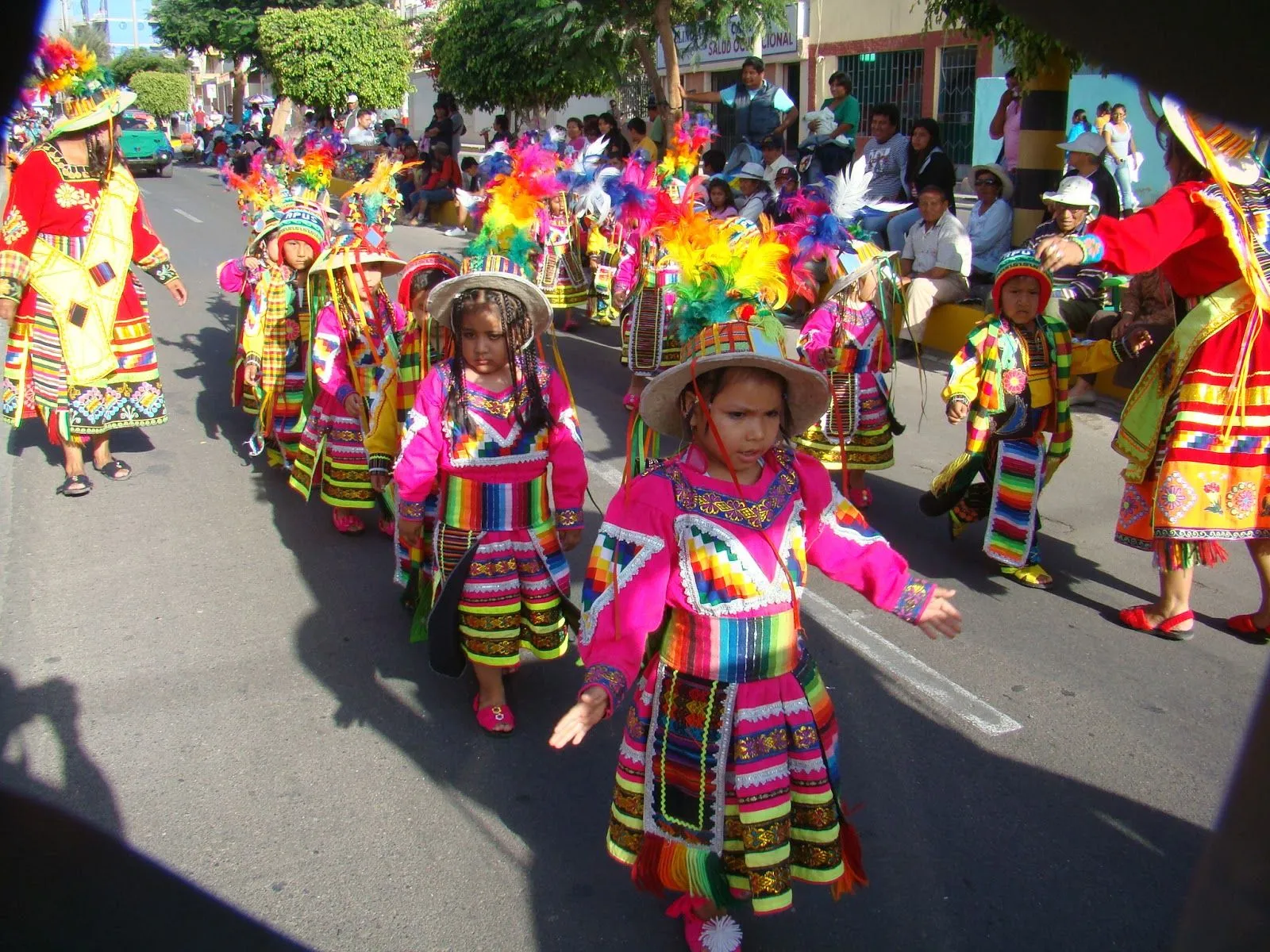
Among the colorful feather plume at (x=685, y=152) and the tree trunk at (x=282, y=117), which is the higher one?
the tree trunk at (x=282, y=117)

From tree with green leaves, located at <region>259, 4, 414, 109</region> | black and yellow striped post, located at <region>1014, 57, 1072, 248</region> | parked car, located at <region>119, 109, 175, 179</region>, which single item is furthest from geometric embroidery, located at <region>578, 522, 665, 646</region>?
parked car, located at <region>119, 109, 175, 179</region>

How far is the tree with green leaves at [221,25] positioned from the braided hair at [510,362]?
39.7 m

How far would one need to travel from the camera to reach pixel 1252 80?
743 mm

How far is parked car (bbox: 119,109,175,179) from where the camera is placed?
1341 inches

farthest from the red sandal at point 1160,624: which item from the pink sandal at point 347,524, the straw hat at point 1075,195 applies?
the pink sandal at point 347,524

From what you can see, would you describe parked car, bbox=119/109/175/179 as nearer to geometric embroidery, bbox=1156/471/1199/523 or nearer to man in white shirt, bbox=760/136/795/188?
man in white shirt, bbox=760/136/795/188

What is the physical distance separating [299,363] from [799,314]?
6089 millimetres

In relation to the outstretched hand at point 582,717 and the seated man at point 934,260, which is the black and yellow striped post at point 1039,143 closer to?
the seated man at point 934,260

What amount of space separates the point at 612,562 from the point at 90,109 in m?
4.93

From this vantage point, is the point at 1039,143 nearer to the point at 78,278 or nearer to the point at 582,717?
the point at 78,278

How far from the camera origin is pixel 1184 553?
14.4 ft

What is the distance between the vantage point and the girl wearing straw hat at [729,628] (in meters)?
2.63

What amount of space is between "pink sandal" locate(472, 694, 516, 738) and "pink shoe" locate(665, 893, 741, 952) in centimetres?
117

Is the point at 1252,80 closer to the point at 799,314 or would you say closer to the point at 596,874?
the point at 596,874
